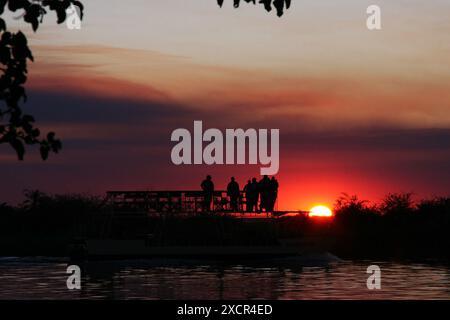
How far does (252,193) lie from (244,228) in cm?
352

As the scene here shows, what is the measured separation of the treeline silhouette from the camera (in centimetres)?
5012

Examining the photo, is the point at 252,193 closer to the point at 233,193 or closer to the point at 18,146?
the point at 233,193

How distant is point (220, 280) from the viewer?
127ft

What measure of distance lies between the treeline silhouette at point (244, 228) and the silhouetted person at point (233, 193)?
6.73 feet

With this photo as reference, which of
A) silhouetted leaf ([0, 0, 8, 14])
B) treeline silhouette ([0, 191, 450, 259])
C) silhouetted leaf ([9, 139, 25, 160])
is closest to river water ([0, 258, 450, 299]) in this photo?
treeline silhouette ([0, 191, 450, 259])

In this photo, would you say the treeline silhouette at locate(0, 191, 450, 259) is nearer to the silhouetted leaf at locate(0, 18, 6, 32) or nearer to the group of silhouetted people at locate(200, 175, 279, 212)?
the group of silhouetted people at locate(200, 175, 279, 212)

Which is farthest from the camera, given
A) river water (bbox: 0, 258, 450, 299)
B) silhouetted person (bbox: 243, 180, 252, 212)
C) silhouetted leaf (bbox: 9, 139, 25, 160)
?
silhouetted person (bbox: 243, 180, 252, 212)

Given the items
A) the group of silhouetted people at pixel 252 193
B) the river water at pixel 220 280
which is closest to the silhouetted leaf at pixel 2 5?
the river water at pixel 220 280

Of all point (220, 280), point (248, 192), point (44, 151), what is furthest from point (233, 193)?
point (44, 151)

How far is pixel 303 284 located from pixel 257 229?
44.7 feet
